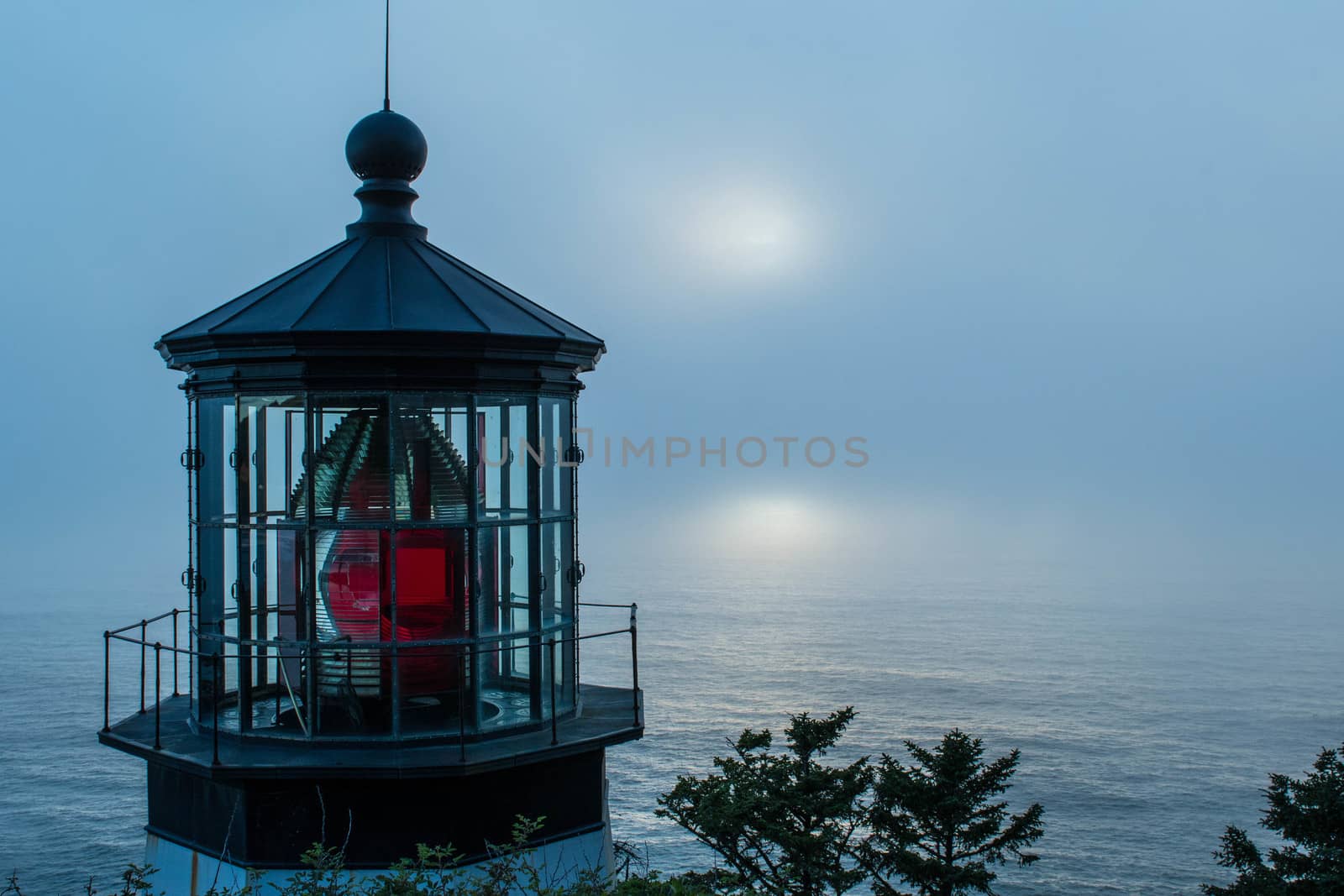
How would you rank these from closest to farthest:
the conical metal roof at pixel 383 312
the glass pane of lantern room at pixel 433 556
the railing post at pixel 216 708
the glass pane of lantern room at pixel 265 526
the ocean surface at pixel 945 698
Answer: the railing post at pixel 216 708, the conical metal roof at pixel 383 312, the glass pane of lantern room at pixel 433 556, the glass pane of lantern room at pixel 265 526, the ocean surface at pixel 945 698

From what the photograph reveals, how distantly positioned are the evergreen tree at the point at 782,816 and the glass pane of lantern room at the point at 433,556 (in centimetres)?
324

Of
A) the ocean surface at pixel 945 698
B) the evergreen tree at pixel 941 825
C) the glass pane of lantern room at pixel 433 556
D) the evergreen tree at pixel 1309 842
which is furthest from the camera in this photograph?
the ocean surface at pixel 945 698

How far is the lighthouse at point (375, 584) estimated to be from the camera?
695cm

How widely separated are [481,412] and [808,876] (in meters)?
4.55

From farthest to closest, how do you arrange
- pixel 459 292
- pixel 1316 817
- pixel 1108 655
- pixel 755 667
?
pixel 1108 655, pixel 755 667, pixel 1316 817, pixel 459 292

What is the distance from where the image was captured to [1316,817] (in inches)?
403

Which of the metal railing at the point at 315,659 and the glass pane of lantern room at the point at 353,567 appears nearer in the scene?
the metal railing at the point at 315,659

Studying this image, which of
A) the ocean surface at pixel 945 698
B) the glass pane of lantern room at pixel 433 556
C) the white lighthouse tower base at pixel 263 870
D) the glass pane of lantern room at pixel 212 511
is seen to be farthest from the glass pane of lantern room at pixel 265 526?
the ocean surface at pixel 945 698

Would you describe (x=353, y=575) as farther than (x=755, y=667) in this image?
No

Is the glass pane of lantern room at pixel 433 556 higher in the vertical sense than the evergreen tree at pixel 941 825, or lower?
higher

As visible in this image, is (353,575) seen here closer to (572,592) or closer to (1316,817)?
(572,592)

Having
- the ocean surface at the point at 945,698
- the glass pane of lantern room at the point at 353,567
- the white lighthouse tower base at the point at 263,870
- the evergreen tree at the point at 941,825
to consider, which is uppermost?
the glass pane of lantern room at the point at 353,567

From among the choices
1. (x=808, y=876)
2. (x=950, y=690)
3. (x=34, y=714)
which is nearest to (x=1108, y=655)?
(x=950, y=690)

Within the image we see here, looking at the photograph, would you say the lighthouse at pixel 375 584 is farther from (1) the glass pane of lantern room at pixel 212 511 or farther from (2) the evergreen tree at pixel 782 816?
(2) the evergreen tree at pixel 782 816
